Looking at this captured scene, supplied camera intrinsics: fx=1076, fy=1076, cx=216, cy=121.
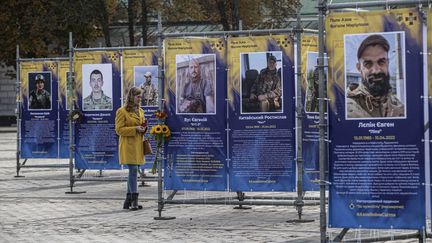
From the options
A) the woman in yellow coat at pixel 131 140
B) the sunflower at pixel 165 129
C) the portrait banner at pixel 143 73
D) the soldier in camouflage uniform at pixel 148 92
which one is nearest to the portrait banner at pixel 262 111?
the sunflower at pixel 165 129

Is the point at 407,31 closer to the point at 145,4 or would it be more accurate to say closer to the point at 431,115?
the point at 431,115

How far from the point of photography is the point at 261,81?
1521 centimetres

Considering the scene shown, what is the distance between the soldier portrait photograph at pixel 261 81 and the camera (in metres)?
15.2

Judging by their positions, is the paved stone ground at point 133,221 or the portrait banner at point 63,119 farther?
the portrait banner at point 63,119

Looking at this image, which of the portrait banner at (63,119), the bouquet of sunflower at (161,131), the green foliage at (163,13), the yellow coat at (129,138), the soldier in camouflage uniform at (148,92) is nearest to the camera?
the bouquet of sunflower at (161,131)

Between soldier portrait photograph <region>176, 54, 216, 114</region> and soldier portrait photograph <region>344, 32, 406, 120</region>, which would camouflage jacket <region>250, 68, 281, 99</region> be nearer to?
soldier portrait photograph <region>176, 54, 216, 114</region>

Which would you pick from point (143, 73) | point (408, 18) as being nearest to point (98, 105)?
point (143, 73)

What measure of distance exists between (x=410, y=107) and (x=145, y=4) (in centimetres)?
1991

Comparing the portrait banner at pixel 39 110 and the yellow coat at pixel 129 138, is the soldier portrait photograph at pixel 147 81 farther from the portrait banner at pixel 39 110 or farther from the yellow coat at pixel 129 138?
the portrait banner at pixel 39 110

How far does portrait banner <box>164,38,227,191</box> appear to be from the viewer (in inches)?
603

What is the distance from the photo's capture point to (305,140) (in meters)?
15.5

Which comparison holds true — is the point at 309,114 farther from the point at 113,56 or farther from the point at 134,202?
the point at 113,56

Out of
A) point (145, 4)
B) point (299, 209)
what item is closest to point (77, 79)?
point (299, 209)

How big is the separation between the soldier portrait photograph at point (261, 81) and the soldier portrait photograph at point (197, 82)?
1.42 ft
